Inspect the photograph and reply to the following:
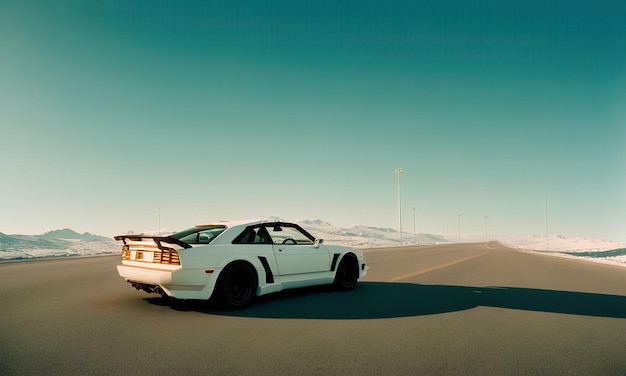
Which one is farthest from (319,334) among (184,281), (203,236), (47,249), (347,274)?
(47,249)

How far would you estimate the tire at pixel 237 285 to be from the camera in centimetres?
711

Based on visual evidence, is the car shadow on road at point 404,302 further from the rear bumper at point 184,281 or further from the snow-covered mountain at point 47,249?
the snow-covered mountain at point 47,249

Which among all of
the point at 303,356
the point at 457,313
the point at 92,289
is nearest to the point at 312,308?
the point at 457,313

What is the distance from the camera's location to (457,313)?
23.6 ft

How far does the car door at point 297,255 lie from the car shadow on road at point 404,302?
56cm

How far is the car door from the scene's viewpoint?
26.6 ft

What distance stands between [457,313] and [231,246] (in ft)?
12.4

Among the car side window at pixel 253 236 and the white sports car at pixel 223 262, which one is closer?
the white sports car at pixel 223 262

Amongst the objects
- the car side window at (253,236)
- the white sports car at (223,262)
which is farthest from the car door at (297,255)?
the car side window at (253,236)

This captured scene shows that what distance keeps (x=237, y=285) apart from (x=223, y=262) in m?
0.61

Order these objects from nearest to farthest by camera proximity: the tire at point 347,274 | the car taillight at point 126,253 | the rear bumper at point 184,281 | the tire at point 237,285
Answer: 1. the rear bumper at point 184,281
2. the tire at point 237,285
3. the car taillight at point 126,253
4. the tire at point 347,274

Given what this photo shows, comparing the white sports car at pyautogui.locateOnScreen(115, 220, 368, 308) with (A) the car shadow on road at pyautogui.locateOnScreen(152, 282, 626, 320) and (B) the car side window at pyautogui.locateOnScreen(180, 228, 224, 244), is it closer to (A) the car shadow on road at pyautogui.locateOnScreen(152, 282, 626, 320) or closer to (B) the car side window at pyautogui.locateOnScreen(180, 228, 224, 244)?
(B) the car side window at pyautogui.locateOnScreen(180, 228, 224, 244)

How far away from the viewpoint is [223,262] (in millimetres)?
7047

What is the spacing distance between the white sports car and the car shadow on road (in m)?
0.38
